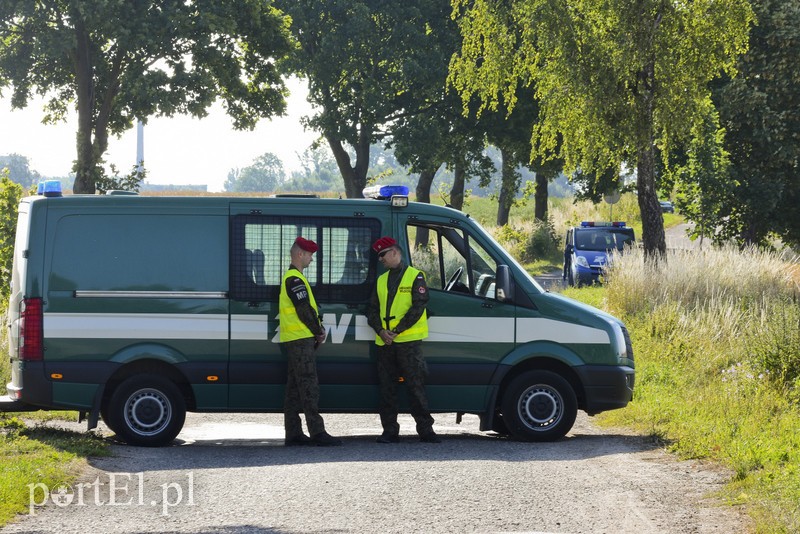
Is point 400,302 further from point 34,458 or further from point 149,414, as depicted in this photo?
point 34,458

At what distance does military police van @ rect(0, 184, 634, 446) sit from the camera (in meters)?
10.8

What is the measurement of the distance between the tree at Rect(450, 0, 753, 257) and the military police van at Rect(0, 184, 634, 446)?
10942 mm

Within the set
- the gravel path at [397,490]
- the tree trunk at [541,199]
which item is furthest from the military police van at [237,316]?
the tree trunk at [541,199]

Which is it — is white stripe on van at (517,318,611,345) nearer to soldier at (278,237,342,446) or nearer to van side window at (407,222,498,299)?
van side window at (407,222,498,299)

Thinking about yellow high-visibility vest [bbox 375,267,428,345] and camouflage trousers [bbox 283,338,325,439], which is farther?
yellow high-visibility vest [bbox 375,267,428,345]

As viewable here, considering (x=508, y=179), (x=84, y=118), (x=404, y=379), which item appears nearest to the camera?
(x=404, y=379)

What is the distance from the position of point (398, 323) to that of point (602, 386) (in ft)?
6.77

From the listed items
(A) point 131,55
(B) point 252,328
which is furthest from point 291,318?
(A) point 131,55

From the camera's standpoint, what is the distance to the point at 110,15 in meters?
30.4

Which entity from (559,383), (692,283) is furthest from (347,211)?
(692,283)

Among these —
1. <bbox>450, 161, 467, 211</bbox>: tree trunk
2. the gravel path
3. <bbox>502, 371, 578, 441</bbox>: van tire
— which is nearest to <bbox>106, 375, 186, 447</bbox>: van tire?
the gravel path

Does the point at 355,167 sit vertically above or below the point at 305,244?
above

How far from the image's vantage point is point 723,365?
15125mm

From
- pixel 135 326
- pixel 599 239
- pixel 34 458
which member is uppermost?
pixel 599 239
